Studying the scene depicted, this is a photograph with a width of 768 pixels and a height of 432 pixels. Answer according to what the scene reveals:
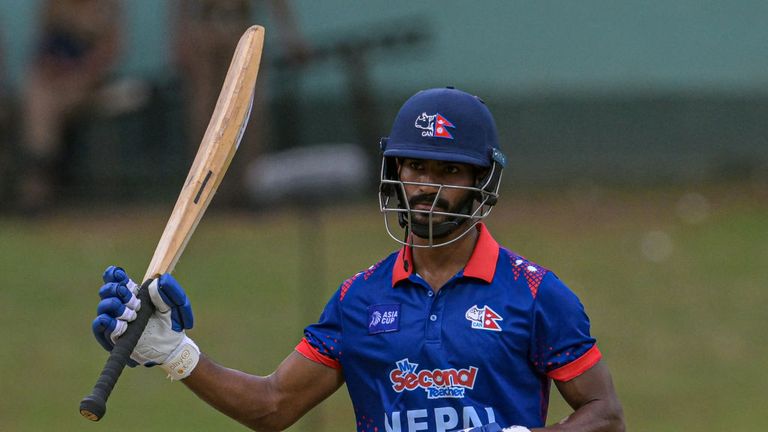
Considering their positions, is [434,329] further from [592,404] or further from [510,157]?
[510,157]

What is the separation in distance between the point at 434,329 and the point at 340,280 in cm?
727

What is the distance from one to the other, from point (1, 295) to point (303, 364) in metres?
7.75

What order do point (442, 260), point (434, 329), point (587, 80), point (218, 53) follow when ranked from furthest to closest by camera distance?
point (587, 80) < point (218, 53) < point (442, 260) < point (434, 329)

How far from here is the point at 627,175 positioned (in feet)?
48.5

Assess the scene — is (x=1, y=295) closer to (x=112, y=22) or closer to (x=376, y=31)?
(x=112, y=22)

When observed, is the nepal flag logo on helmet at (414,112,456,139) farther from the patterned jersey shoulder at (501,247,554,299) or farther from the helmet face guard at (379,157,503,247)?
the patterned jersey shoulder at (501,247,554,299)

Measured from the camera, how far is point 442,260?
4.65 meters

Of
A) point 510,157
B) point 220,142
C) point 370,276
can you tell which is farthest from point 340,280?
point 370,276

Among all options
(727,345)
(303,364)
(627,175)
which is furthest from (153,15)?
(303,364)

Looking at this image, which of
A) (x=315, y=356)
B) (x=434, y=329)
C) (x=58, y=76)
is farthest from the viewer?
(x=58, y=76)

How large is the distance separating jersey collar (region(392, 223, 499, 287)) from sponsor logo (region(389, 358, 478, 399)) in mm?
290

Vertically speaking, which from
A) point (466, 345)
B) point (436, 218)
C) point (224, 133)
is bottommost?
point (466, 345)

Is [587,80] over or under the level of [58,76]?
over

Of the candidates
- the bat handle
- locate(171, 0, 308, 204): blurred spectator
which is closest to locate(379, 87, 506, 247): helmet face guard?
the bat handle
